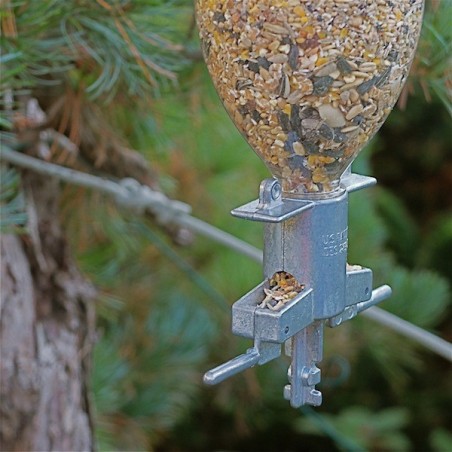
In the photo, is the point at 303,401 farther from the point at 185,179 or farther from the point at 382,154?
the point at 382,154

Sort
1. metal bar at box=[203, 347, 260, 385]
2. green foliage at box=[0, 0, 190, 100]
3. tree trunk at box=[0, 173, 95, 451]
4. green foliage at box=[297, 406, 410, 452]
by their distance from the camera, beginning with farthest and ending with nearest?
1. green foliage at box=[297, 406, 410, 452]
2. tree trunk at box=[0, 173, 95, 451]
3. green foliage at box=[0, 0, 190, 100]
4. metal bar at box=[203, 347, 260, 385]

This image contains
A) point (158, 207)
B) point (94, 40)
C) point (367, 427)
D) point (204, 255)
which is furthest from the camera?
point (367, 427)

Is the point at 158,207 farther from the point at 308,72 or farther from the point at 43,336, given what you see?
the point at 308,72

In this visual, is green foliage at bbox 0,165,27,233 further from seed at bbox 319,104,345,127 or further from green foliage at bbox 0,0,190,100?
seed at bbox 319,104,345,127

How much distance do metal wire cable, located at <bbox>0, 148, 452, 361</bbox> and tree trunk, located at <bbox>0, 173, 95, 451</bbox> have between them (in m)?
0.04

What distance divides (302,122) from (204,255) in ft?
2.85

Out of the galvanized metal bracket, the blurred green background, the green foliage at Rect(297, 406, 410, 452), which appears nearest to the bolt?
the galvanized metal bracket

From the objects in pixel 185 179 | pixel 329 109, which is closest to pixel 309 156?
pixel 329 109

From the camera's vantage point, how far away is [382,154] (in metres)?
1.97

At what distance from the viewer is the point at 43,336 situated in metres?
0.70

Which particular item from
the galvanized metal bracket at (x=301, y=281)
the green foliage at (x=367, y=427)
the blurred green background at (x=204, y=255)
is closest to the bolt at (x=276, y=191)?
the galvanized metal bracket at (x=301, y=281)

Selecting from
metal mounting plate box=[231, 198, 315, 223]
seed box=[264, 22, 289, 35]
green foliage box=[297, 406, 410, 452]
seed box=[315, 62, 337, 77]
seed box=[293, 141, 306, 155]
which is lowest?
green foliage box=[297, 406, 410, 452]

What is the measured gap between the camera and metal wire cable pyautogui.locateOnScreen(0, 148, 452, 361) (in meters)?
0.67

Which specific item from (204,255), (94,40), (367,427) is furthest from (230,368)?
(367,427)
